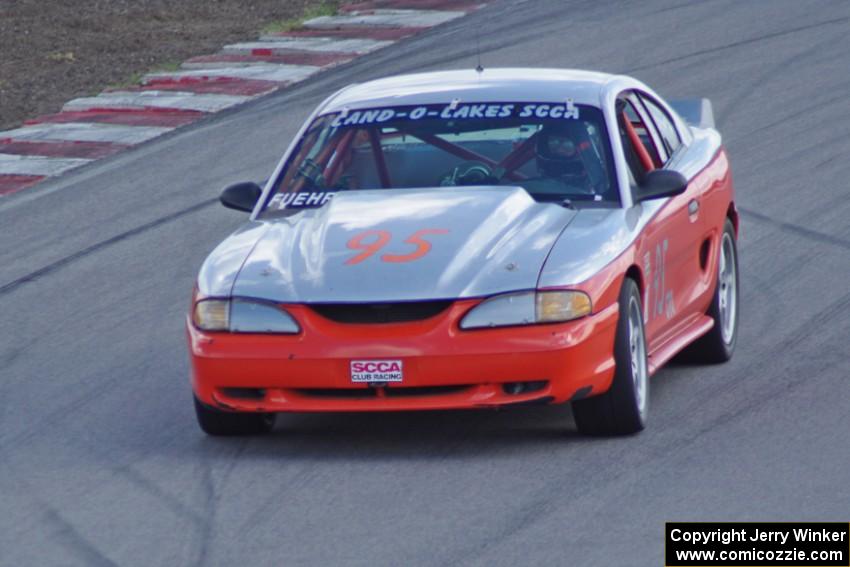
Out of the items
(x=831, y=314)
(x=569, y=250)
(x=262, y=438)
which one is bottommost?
(x=831, y=314)

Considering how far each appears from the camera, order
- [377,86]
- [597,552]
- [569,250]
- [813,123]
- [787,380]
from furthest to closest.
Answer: [813,123], [377,86], [787,380], [569,250], [597,552]

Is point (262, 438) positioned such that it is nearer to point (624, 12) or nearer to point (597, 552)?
point (597, 552)

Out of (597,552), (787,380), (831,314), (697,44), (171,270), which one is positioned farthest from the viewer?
(697,44)

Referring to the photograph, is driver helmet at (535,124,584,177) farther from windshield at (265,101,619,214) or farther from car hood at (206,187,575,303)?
car hood at (206,187,575,303)

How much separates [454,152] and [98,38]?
13.2 metres

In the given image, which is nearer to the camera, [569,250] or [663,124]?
[569,250]

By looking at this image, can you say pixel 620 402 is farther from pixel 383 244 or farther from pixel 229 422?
pixel 229 422

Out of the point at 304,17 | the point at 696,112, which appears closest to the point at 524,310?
the point at 696,112

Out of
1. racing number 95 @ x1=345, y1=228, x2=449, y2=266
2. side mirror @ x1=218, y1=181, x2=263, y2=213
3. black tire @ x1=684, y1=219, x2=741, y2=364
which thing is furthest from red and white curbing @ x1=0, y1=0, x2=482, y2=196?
racing number 95 @ x1=345, y1=228, x2=449, y2=266

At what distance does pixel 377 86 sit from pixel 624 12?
1151 cm

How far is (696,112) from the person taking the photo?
9.88m

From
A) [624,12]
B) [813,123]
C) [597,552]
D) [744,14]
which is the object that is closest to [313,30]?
[624,12]

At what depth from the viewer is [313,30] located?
64.4ft

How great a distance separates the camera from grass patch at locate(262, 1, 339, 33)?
20016 mm
